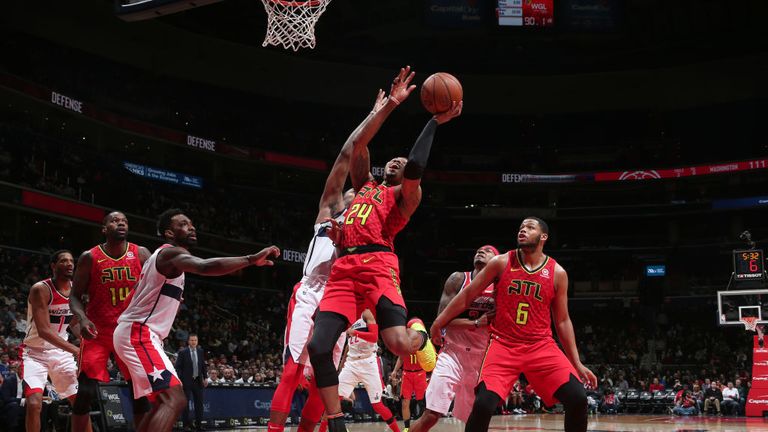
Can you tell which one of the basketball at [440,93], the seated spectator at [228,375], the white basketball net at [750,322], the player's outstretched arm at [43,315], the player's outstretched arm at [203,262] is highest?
the basketball at [440,93]

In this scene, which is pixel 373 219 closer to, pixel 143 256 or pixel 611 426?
pixel 143 256

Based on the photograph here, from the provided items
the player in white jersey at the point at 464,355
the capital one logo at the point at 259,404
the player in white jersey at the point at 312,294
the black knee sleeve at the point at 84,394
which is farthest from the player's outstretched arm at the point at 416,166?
the capital one logo at the point at 259,404

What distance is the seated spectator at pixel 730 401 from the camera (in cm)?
2391

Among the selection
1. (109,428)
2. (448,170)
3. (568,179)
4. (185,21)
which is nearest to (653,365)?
(568,179)

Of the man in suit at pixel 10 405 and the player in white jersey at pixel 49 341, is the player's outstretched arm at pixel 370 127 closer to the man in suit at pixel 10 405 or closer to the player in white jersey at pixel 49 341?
the player in white jersey at pixel 49 341

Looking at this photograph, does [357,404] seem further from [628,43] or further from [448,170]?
[628,43]

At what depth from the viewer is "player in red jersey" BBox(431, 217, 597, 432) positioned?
20.9 ft

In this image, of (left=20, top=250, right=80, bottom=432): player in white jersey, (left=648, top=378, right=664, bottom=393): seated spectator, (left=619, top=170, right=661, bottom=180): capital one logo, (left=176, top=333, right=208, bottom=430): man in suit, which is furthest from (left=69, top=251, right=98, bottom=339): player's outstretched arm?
(left=619, top=170, right=661, bottom=180): capital one logo

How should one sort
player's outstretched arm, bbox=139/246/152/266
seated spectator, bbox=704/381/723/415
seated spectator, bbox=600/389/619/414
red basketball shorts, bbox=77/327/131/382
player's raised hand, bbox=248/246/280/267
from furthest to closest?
seated spectator, bbox=600/389/619/414, seated spectator, bbox=704/381/723/415, player's outstretched arm, bbox=139/246/152/266, red basketball shorts, bbox=77/327/131/382, player's raised hand, bbox=248/246/280/267

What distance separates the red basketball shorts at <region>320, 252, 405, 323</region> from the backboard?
743 inches

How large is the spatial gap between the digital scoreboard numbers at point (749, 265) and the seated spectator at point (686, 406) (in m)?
4.34

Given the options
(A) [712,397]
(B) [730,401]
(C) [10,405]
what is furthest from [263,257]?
(A) [712,397]

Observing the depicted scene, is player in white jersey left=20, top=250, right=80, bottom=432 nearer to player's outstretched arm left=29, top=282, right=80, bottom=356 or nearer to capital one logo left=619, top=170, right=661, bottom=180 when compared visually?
player's outstretched arm left=29, top=282, right=80, bottom=356

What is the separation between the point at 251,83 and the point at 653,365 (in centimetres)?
2159
